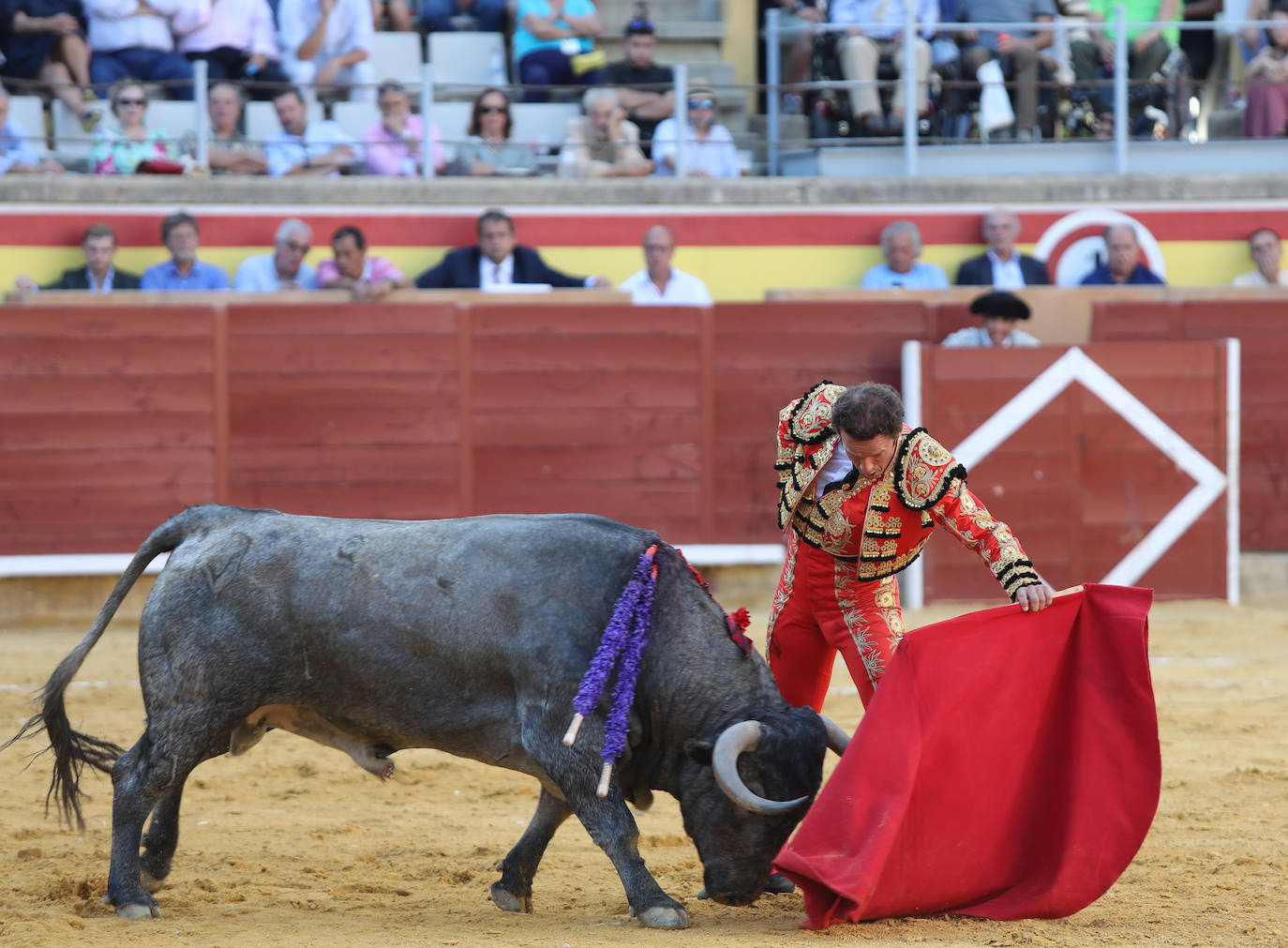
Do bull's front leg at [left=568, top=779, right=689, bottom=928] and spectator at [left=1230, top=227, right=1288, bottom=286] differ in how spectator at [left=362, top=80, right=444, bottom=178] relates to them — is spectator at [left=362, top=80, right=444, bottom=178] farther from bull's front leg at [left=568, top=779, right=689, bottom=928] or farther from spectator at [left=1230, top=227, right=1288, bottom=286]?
bull's front leg at [left=568, top=779, right=689, bottom=928]

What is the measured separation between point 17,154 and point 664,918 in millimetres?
6394

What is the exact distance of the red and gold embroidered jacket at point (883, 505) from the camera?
340 centimetres

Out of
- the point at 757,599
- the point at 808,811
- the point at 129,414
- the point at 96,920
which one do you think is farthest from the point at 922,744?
the point at 129,414

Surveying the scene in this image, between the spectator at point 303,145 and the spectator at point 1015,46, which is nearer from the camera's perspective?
the spectator at point 303,145

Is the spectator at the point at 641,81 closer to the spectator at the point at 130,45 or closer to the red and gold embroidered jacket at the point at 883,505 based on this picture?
the spectator at the point at 130,45

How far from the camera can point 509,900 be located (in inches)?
140

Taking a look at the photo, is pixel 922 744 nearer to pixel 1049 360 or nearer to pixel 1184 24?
pixel 1049 360

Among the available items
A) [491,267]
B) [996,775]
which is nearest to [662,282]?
[491,267]

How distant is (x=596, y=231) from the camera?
27.8ft

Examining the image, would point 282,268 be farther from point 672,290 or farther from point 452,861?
point 452,861

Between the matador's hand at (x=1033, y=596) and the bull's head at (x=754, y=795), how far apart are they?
49cm

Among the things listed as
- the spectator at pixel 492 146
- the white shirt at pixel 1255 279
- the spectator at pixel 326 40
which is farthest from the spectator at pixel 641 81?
the white shirt at pixel 1255 279

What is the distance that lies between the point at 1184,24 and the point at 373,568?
6461 mm

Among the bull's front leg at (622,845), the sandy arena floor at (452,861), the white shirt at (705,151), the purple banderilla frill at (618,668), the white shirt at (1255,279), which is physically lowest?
the sandy arena floor at (452,861)
